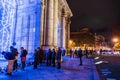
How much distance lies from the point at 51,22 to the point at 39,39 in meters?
2.95

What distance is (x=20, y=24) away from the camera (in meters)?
19.2

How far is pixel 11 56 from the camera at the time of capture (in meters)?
9.94

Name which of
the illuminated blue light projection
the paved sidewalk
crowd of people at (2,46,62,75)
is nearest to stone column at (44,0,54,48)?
the illuminated blue light projection

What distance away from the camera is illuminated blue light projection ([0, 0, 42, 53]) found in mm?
17766

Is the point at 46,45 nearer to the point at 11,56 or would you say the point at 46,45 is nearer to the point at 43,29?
the point at 43,29

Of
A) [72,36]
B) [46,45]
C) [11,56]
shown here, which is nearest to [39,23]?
[46,45]

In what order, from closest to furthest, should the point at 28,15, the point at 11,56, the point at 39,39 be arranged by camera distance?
the point at 11,56, the point at 39,39, the point at 28,15

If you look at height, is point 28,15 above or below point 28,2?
below

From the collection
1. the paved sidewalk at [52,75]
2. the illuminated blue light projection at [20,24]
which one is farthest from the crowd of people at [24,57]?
the illuminated blue light projection at [20,24]

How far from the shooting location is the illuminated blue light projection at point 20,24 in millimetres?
17766

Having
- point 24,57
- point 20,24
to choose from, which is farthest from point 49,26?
point 24,57

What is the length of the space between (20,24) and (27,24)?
1131 millimetres

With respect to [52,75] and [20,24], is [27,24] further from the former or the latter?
[52,75]

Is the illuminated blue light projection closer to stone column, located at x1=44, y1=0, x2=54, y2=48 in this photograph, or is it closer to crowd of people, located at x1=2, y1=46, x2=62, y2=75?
stone column, located at x1=44, y1=0, x2=54, y2=48
